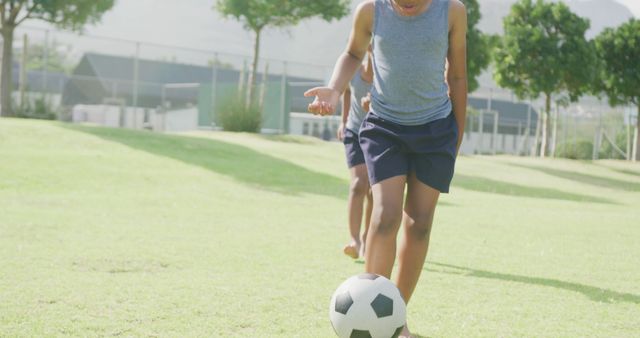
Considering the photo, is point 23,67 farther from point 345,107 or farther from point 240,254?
point 345,107

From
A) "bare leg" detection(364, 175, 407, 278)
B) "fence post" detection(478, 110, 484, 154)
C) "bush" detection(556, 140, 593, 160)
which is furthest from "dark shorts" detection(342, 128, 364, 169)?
"fence post" detection(478, 110, 484, 154)

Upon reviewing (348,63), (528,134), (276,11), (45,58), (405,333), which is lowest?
(405,333)

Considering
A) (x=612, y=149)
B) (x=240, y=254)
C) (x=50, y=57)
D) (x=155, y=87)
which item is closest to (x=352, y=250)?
(x=240, y=254)

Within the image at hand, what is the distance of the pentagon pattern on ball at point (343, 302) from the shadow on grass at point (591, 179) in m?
21.3

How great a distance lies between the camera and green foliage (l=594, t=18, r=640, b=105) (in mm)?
32562

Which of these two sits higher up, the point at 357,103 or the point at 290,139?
the point at 357,103

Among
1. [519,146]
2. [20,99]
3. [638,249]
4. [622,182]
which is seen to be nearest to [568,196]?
[622,182]

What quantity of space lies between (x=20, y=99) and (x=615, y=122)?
3042 cm

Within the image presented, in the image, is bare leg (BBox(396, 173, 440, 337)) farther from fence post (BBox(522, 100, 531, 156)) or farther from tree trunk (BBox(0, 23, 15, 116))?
fence post (BBox(522, 100, 531, 156))

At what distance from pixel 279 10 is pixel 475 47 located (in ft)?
24.1

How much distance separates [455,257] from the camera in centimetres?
711

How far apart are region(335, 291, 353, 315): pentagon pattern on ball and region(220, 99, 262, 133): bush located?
22.6 m

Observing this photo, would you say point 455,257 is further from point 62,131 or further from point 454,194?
point 62,131

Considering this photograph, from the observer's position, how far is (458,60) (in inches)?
154
